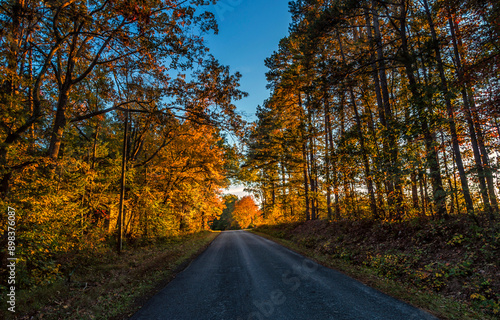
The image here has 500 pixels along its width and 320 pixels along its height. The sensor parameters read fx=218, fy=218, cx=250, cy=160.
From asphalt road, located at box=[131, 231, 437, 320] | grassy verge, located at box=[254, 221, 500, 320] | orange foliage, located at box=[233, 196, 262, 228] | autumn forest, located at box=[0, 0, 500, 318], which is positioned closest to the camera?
asphalt road, located at box=[131, 231, 437, 320]

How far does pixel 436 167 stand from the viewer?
7.05 m

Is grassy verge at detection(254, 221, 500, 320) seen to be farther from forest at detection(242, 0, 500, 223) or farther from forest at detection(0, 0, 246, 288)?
forest at detection(0, 0, 246, 288)

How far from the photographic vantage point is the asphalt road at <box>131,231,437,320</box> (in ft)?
13.1

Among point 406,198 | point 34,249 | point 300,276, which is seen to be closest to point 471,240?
point 406,198

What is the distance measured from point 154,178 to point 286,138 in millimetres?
10413

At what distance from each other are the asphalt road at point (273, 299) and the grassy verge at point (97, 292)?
529mm

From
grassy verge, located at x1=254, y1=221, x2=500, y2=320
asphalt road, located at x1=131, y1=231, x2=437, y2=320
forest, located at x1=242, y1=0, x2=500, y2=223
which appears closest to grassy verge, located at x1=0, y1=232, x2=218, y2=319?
asphalt road, located at x1=131, y1=231, x2=437, y2=320

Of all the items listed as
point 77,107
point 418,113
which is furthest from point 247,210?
point 418,113

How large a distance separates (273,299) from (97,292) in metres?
4.41

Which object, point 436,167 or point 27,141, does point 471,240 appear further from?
point 27,141

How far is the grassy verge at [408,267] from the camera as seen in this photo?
169 inches

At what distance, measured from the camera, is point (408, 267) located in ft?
20.4

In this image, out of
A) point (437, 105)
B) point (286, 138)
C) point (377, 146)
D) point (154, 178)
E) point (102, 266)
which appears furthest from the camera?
point (286, 138)

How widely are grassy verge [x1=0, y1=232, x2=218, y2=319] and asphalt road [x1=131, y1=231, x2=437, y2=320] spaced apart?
0.53m
